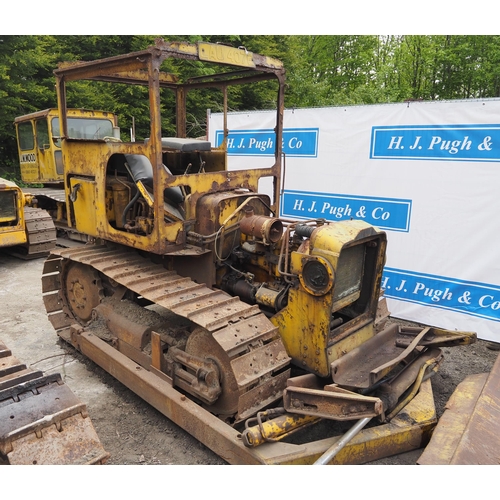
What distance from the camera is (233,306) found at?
11.8ft

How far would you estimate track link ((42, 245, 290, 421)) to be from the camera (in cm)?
319

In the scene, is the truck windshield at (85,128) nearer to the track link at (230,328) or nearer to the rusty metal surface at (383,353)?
the track link at (230,328)

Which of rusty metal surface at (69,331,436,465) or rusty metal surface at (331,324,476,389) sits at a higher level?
rusty metal surface at (331,324,476,389)

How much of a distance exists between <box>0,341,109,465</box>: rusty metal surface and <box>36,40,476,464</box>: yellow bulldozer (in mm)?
1034

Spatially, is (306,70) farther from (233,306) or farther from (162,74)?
(233,306)

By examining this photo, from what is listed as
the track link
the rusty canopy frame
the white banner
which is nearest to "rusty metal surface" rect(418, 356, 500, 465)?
the track link

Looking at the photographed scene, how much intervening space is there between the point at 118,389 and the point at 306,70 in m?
15.6

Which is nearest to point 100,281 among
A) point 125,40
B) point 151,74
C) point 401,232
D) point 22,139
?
point 151,74

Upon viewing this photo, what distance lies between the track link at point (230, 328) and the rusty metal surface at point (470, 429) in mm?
1110

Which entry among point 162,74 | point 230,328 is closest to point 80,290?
point 230,328

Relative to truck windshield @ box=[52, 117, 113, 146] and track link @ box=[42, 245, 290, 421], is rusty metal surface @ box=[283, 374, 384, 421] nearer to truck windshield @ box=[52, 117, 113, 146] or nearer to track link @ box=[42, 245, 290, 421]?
track link @ box=[42, 245, 290, 421]

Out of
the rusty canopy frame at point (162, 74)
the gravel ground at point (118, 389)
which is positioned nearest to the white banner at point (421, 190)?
the gravel ground at point (118, 389)

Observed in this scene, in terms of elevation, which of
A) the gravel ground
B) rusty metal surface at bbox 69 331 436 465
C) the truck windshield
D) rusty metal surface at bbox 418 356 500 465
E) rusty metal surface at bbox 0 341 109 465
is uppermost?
the truck windshield

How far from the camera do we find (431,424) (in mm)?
3283
